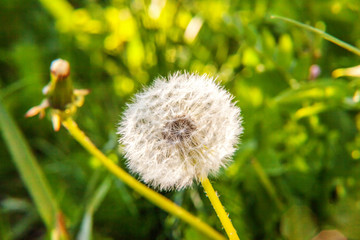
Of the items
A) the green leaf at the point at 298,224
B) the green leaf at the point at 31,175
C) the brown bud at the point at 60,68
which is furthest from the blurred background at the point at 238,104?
the brown bud at the point at 60,68

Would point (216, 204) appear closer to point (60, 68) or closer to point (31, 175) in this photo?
point (60, 68)

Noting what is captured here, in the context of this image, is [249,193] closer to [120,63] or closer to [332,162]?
[332,162]

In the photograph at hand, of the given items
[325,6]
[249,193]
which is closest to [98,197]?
[249,193]

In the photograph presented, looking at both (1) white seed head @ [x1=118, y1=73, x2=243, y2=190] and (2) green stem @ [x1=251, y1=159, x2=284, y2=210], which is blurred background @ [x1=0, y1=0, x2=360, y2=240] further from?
(1) white seed head @ [x1=118, y1=73, x2=243, y2=190]

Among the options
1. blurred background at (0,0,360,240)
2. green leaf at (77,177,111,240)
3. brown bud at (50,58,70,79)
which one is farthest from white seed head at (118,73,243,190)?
green leaf at (77,177,111,240)

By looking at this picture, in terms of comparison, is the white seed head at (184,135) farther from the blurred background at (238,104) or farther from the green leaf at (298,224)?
the green leaf at (298,224)

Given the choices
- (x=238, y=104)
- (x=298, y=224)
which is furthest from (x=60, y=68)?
(x=298, y=224)
